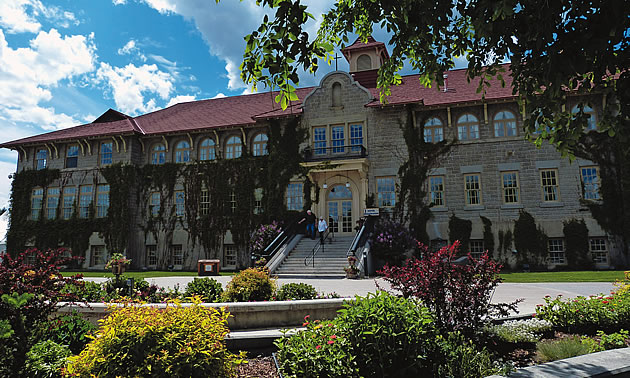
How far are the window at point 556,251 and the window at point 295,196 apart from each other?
1422 centimetres

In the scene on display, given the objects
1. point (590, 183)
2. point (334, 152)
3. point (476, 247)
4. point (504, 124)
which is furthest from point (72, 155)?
point (590, 183)

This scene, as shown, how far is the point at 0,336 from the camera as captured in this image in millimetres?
3795

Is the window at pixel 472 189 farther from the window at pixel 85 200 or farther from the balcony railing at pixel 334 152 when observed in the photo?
the window at pixel 85 200

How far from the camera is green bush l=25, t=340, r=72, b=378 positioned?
4.16 m

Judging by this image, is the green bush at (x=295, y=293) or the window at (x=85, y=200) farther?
the window at (x=85, y=200)

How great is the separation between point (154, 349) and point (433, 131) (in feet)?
74.0

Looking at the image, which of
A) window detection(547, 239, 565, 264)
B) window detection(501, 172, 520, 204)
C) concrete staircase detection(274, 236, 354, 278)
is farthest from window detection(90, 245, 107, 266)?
window detection(547, 239, 565, 264)

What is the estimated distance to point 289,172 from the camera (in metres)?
25.2

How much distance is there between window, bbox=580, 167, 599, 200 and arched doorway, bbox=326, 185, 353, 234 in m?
12.9

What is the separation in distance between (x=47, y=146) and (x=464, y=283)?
33.9m

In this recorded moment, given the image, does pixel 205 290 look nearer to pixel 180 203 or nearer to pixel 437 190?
pixel 437 190

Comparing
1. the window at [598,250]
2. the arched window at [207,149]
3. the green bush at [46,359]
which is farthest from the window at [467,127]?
the green bush at [46,359]

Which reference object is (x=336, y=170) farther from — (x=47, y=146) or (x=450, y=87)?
(x=47, y=146)

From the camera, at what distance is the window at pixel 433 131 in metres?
23.7
